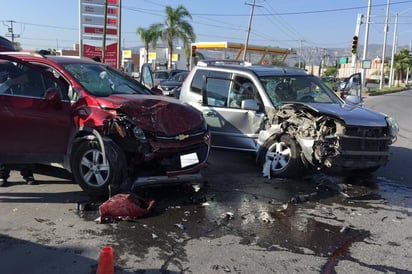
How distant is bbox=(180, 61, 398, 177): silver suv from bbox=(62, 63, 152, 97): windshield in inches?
61.6

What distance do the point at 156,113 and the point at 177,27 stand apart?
1598 inches

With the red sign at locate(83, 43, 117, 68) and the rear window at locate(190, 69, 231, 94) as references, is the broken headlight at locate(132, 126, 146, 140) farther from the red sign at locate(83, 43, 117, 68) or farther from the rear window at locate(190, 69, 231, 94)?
the red sign at locate(83, 43, 117, 68)

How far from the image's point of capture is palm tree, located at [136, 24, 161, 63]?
4669 cm

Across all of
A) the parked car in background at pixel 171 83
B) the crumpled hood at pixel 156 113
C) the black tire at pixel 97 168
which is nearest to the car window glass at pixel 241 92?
the crumpled hood at pixel 156 113

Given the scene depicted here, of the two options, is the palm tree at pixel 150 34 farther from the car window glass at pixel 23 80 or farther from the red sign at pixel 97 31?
the car window glass at pixel 23 80

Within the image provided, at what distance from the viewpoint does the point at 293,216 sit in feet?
18.7

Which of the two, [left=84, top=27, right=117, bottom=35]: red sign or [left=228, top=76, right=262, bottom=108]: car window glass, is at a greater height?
[left=84, top=27, right=117, bottom=35]: red sign

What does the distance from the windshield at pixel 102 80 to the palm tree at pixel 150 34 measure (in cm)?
3933

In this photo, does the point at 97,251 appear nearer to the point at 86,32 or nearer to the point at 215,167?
the point at 215,167

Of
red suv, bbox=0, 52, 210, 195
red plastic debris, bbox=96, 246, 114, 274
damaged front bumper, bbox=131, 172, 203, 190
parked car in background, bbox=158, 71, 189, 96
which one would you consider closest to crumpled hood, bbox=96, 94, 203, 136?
red suv, bbox=0, 52, 210, 195

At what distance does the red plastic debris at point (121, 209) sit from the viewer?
5344 mm

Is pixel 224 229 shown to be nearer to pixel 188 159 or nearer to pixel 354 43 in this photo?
pixel 188 159

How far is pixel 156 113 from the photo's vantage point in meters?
6.02

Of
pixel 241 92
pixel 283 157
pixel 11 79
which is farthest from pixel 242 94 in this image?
pixel 11 79
